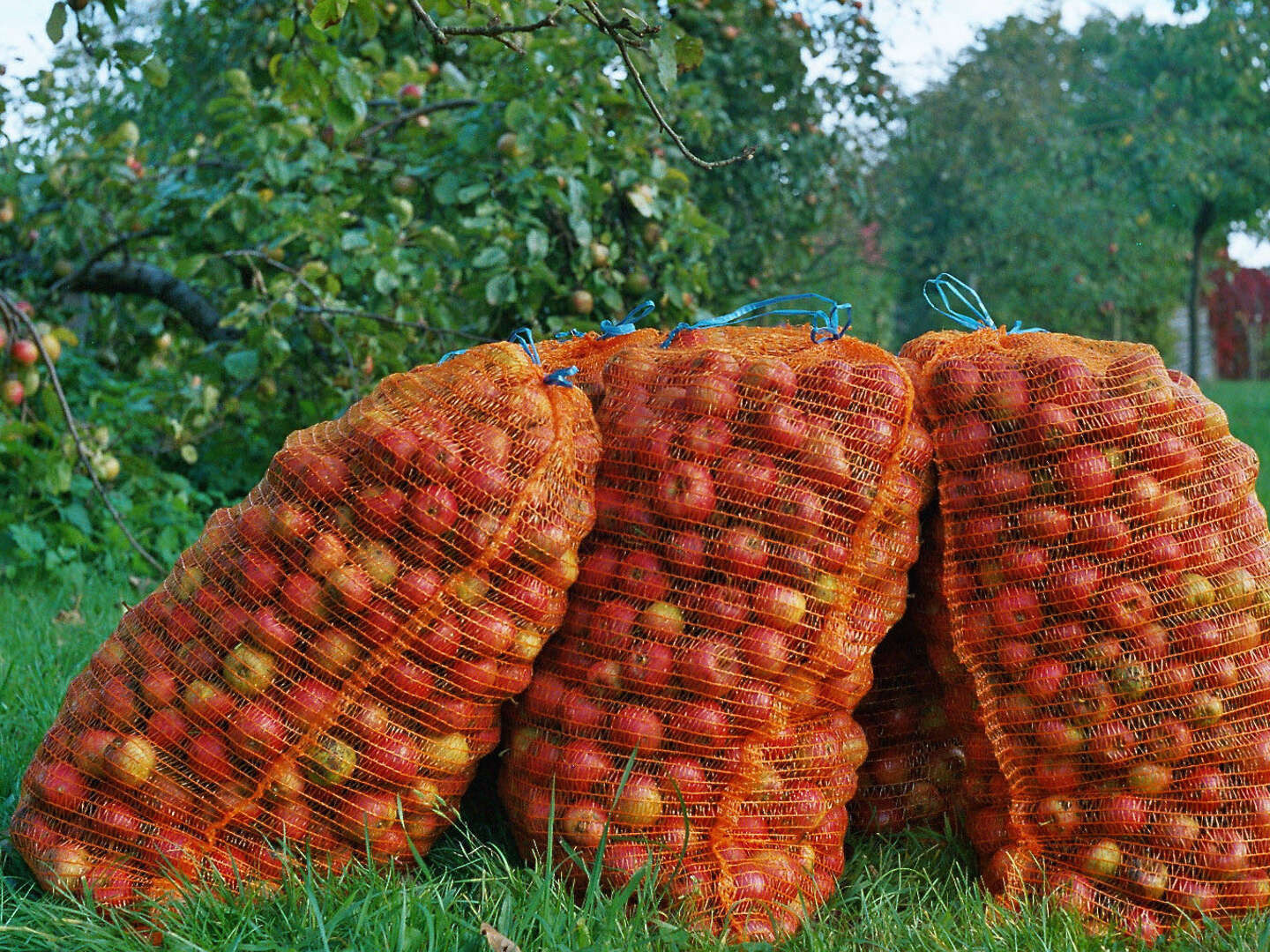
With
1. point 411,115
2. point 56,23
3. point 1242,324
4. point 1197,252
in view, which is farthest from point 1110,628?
point 1242,324

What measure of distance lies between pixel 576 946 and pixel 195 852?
2.07 ft

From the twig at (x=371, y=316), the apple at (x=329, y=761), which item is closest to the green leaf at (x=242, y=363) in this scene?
the twig at (x=371, y=316)

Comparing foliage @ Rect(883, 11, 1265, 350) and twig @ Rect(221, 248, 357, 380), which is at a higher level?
twig @ Rect(221, 248, 357, 380)

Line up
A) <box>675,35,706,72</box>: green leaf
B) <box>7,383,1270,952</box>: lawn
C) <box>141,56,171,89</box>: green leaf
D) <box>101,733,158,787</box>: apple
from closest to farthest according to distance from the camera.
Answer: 1. <box>7,383,1270,952</box>: lawn
2. <box>101,733,158,787</box>: apple
3. <box>675,35,706,72</box>: green leaf
4. <box>141,56,171,89</box>: green leaf

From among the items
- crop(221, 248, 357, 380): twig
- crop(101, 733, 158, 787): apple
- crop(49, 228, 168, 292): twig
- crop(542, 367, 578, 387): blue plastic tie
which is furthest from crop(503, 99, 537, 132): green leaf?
crop(101, 733, 158, 787): apple

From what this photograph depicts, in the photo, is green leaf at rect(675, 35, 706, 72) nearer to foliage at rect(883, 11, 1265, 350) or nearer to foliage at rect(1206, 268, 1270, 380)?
foliage at rect(883, 11, 1265, 350)

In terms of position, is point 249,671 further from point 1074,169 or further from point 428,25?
point 1074,169

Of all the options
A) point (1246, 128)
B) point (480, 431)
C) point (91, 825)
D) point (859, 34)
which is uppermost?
point (859, 34)

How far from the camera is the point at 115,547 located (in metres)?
4.35

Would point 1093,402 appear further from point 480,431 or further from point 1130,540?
point 480,431

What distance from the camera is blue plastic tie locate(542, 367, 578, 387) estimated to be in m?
1.97

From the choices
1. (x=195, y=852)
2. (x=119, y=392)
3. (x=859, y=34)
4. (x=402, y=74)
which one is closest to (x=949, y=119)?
(x=859, y=34)

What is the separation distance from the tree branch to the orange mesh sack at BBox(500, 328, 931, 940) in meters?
3.47

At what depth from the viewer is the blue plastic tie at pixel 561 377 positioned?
197 centimetres
